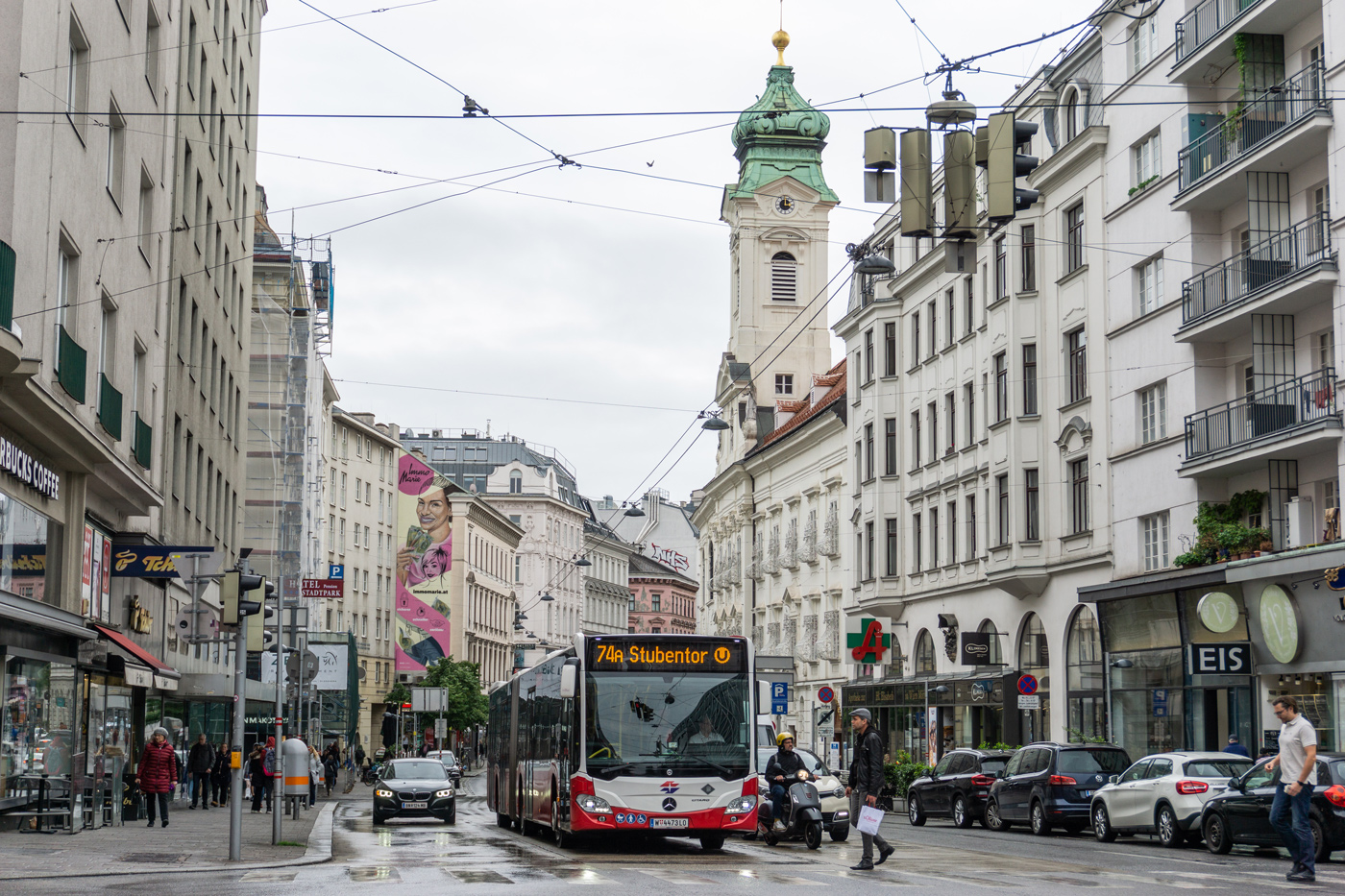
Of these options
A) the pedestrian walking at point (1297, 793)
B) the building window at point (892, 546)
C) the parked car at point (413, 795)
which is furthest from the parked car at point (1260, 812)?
the building window at point (892, 546)

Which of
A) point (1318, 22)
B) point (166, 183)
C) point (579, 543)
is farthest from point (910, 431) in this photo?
point (579, 543)

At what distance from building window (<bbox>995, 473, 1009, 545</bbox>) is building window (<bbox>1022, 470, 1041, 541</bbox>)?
3.55ft

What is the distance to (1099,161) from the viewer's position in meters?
39.9

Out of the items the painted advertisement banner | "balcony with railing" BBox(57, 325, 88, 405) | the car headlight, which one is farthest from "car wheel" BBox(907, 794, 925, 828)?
the painted advertisement banner

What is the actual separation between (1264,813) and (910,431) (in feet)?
107

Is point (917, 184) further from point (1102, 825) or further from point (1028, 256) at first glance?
point (1028, 256)

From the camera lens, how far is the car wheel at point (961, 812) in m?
32.4

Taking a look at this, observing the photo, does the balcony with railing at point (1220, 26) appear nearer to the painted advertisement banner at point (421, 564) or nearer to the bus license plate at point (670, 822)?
the bus license plate at point (670, 822)

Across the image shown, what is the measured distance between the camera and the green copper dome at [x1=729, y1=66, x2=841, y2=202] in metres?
78.9

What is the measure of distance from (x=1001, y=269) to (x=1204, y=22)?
12130 mm

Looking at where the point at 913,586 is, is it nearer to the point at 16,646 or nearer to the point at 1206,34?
the point at 1206,34

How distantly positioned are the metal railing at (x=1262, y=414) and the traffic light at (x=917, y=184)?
1727 cm

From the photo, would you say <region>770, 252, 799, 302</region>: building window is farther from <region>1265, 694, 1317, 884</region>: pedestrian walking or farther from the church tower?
<region>1265, 694, 1317, 884</region>: pedestrian walking

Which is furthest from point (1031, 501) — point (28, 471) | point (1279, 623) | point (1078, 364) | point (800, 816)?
point (28, 471)
